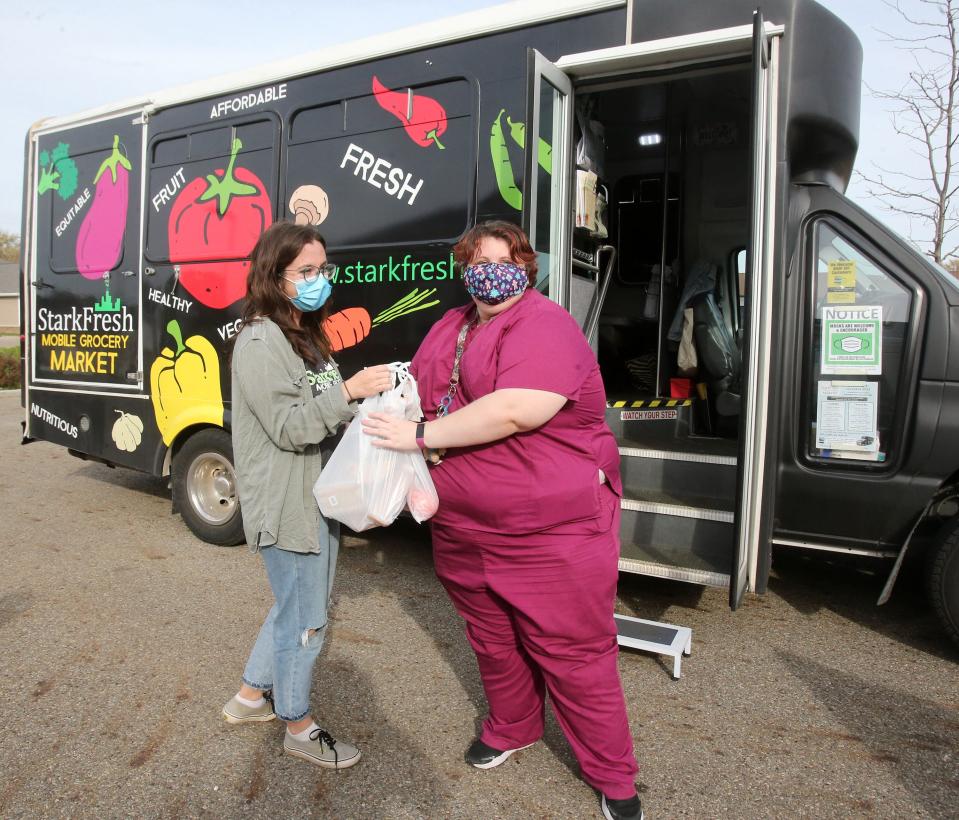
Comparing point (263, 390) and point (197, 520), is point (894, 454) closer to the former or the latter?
point (263, 390)

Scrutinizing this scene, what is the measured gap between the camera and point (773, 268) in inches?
132

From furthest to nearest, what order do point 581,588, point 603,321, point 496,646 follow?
point 603,321, point 496,646, point 581,588

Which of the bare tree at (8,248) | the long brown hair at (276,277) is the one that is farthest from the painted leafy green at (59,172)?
the bare tree at (8,248)

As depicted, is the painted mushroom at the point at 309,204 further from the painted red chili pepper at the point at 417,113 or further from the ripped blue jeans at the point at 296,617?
the ripped blue jeans at the point at 296,617

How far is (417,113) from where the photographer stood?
4.13m

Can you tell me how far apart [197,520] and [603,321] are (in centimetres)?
323

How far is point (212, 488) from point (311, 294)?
3068 mm

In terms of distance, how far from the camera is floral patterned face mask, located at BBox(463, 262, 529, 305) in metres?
2.24

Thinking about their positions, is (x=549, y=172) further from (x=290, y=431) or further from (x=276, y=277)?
(x=290, y=431)

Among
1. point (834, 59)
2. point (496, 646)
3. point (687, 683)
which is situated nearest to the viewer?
point (496, 646)

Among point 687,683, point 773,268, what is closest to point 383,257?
point 773,268

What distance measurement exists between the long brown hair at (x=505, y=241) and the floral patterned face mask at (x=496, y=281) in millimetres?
45

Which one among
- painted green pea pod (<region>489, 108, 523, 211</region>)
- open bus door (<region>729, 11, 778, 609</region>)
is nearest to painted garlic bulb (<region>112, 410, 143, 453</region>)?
painted green pea pod (<region>489, 108, 523, 211</region>)

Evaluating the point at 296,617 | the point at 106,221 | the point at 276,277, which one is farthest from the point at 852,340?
the point at 106,221
